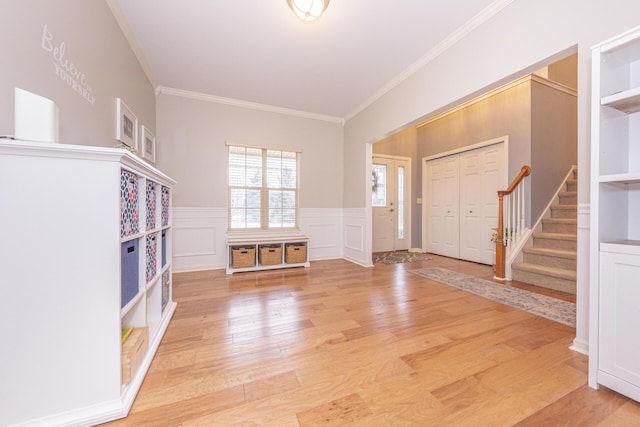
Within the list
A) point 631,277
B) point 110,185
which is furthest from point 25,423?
point 631,277

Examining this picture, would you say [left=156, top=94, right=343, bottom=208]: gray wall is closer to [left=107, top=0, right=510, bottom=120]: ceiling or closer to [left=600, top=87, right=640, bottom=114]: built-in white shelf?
[left=107, top=0, right=510, bottom=120]: ceiling

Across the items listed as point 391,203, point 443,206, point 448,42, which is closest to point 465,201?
point 443,206

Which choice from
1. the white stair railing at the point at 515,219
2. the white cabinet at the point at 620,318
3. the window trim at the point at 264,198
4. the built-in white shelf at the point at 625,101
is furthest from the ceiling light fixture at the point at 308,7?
the white stair railing at the point at 515,219

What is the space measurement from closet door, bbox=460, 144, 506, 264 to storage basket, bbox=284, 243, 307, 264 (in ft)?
9.65

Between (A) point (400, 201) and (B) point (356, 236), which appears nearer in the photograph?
(B) point (356, 236)

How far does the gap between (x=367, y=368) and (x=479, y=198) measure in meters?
3.94

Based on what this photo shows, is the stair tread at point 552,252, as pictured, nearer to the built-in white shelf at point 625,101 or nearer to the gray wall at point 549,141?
the gray wall at point 549,141

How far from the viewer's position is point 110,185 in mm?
1073

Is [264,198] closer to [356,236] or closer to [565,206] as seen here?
[356,236]

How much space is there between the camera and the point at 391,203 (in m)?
5.37

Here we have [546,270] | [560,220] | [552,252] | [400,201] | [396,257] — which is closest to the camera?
[546,270]

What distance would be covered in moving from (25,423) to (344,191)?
169 inches

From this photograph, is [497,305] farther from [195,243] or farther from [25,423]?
[195,243]

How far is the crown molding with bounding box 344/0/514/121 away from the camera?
2.09m
